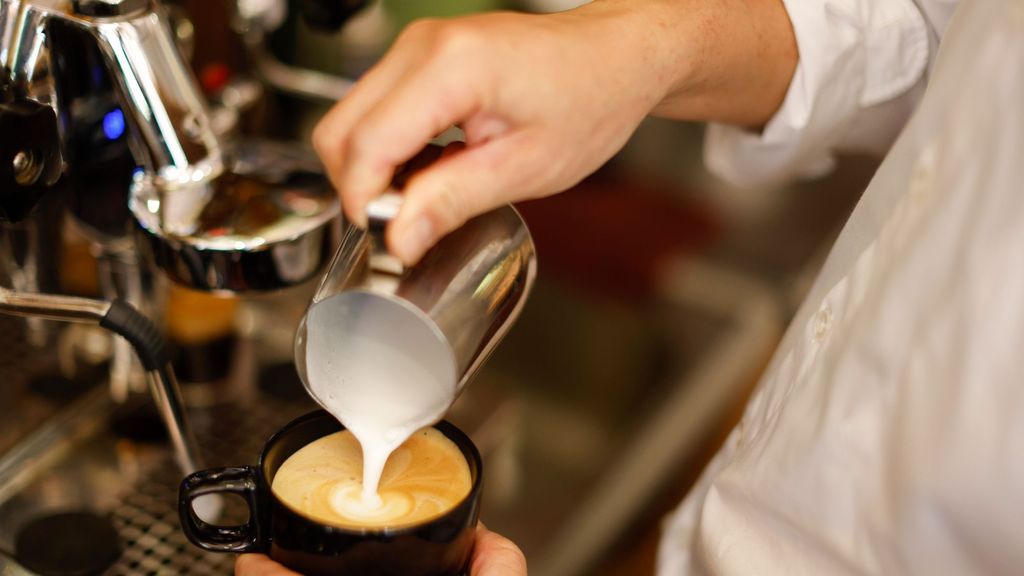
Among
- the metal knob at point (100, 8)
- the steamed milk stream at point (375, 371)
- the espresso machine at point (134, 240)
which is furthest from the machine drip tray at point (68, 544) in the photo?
the metal knob at point (100, 8)

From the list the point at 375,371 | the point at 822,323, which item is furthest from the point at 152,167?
the point at 822,323

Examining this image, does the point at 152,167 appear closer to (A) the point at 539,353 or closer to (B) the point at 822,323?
(B) the point at 822,323

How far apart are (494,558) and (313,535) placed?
0.11 metres

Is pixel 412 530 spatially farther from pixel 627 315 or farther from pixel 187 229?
pixel 627 315

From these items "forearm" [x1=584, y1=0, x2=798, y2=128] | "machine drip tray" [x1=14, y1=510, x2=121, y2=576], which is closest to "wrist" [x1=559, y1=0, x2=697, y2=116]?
"forearm" [x1=584, y1=0, x2=798, y2=128]

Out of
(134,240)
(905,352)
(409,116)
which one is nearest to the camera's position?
(409,116)

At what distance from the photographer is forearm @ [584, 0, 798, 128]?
1.77 ft

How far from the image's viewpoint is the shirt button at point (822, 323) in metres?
0.61

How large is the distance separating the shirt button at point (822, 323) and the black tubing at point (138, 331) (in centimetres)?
37

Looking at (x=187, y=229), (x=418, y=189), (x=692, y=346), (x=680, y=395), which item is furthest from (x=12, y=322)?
(x=692, y=346)

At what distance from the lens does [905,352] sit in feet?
1.76

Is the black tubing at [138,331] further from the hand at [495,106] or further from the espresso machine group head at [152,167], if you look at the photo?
the hand at [495,106]

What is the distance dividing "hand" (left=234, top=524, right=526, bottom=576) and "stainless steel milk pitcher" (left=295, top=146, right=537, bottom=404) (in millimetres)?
92

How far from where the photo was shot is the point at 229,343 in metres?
0.86
